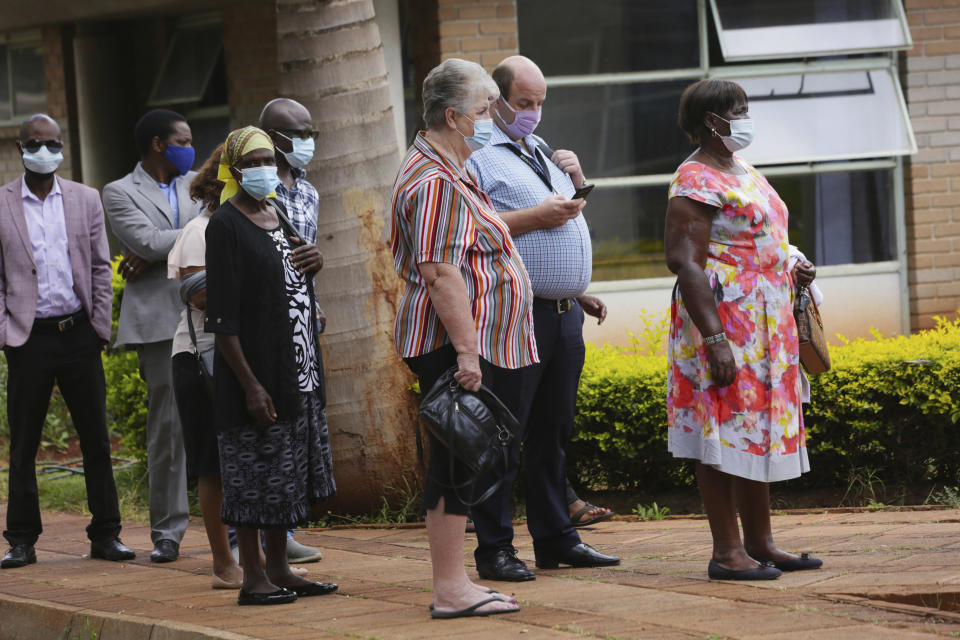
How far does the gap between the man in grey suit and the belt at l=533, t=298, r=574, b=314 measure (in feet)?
6.72

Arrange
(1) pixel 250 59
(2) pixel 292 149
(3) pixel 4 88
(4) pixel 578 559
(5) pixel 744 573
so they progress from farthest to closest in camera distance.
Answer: (3) pixel 4 88
(1) pixel 250 59
(2) pixel 292 149
(4) pixel 578 559
(5) pixel 744 573

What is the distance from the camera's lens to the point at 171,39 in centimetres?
1304

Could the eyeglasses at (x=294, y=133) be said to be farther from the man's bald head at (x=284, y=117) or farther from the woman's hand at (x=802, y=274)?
the woman's hand at (x=802, y=274)

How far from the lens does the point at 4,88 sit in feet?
45.3

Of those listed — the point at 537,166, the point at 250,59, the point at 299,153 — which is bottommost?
the point at 537,166

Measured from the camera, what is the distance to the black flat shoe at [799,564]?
536cm

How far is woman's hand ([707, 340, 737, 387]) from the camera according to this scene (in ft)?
16.7

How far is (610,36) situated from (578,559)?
6095 millimetres

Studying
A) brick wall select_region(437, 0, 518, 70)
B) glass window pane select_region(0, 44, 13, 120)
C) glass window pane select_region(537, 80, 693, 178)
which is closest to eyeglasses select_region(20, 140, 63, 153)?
brick wall select_region(437, 0, 518, 70)

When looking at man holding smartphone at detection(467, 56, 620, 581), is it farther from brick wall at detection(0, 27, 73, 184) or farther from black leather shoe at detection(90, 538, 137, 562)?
brick wall at detection(0, 27, 73, 184)

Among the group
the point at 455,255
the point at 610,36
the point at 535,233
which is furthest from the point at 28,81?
the point at 455,255

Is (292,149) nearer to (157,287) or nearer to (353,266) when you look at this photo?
(157,287)

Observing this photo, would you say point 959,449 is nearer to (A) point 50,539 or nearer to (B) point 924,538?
(B) point 924,538

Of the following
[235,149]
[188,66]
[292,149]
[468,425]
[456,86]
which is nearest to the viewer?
[468,425]
